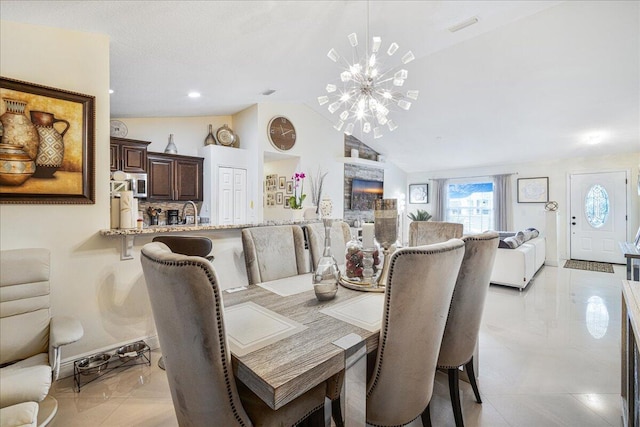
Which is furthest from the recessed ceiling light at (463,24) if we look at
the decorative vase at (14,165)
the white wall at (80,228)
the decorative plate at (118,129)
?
the decorative plate at (118,129)

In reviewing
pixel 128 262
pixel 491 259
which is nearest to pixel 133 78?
pixel 128 262

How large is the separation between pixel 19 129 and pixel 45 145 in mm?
158

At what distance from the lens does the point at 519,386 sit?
2090mm

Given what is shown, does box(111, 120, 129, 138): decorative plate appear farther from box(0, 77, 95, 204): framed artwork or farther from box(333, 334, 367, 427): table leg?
box(333, 334, 367, 427): table leg

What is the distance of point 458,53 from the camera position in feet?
13.5

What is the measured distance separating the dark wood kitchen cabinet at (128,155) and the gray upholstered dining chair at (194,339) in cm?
395

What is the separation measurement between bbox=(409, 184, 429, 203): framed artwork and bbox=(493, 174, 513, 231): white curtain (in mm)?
1826

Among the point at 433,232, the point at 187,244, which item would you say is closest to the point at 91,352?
the point at 187,244

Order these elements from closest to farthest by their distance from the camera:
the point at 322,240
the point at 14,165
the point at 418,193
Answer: the point at 14,165
the point at 322,240
the point at 418,193

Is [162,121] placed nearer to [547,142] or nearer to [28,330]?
[28,330]

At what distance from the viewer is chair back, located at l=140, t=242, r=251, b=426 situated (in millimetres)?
893

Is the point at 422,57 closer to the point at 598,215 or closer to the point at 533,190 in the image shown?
the point at 533,190

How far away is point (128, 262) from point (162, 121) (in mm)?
3409

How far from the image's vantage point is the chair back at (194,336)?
0.89m
